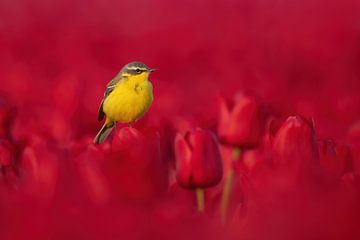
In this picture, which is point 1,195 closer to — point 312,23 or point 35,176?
point 35,176

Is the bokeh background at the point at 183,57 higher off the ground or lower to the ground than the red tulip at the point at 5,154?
higher

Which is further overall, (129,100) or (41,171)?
(129,100)

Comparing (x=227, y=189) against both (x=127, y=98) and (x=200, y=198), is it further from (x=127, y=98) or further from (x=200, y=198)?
(x=127, y=98)

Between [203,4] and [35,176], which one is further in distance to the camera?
[203,4]

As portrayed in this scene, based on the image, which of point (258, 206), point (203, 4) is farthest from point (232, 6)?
point (258, 206)

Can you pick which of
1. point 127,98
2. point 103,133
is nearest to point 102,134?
point 103,133

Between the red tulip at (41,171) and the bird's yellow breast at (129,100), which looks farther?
the bird's yellow breast at (129,100)
